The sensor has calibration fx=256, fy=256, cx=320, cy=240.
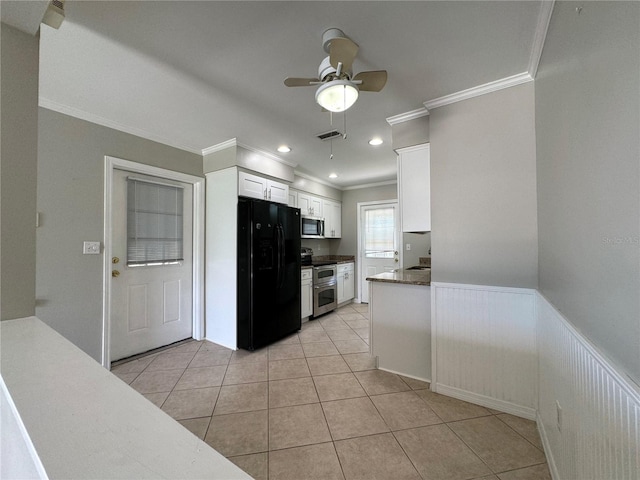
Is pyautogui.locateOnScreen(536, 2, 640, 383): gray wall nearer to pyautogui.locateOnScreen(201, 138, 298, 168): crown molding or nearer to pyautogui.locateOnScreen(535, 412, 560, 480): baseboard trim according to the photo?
pyautogui.locateOnScreen(535, 412, 560, 480): baseboard trim

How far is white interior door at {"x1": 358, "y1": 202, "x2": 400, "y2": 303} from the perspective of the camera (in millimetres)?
4820

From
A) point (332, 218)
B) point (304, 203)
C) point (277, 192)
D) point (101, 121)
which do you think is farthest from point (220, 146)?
point (332, 218)

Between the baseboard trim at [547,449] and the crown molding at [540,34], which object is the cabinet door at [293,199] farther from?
the baseboard trim at [547,449]

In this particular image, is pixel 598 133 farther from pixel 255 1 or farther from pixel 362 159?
pixel 362 159

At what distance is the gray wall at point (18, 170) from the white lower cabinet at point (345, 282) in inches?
158

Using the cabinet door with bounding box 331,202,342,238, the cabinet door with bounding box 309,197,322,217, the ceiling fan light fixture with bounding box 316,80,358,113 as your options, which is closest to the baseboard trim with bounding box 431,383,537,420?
the ceiling fan light fixture with bounding box 316,80,358,113

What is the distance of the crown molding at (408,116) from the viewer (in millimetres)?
2209

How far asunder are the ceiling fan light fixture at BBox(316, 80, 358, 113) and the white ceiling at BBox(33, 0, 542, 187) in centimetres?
29

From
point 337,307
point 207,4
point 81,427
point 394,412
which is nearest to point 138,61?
point 207,4

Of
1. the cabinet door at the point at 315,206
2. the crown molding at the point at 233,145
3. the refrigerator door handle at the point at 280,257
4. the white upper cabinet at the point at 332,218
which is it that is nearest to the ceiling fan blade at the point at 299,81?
the crown molding at the point at 233,145

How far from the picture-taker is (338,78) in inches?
55.5

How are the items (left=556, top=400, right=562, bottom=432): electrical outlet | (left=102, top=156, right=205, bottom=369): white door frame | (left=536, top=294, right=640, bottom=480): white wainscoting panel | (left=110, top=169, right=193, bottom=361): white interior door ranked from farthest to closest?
(left=110, top=169, right=193, bottom=361): white interior door → (left=102, top=156, right=205, bottom=369): white door frame → (left=556, top=400, right=562, bottom=432): electrical outlet → (left=536, top=294, right=640, bottom=480): white wainscoting panel

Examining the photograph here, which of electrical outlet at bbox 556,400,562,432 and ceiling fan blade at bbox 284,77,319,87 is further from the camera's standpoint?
ceiling fan blade at bbox 284,77,319,87

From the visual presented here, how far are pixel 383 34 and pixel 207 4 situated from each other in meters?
0.91
